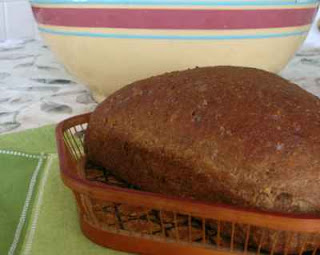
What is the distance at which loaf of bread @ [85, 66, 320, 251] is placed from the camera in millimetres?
340

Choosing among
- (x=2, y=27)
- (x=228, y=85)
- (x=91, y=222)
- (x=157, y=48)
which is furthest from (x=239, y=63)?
(x=2, y=27)

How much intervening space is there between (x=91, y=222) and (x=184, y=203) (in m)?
0.09

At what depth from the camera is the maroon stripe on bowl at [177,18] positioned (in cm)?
56

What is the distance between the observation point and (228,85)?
0.41 meters

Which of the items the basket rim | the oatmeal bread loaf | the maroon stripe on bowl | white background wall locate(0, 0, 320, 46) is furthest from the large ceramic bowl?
white background wall locate(0, 0, 320, 46)

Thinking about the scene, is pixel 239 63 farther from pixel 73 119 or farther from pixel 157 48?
pixel 73 119

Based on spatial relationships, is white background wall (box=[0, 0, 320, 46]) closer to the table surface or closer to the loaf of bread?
the table surface

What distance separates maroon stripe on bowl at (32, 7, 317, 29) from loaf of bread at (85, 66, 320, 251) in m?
0.13

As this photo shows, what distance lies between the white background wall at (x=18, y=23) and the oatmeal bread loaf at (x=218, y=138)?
2.48ft

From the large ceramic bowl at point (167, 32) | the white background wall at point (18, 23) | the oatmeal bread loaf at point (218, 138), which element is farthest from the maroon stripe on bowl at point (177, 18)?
the white background wall at point (18, 23)

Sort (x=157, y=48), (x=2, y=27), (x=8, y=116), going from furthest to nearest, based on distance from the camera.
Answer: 1. (x=2, y=27)
2. (x=8, y=116)
3. (x=157, y=48)

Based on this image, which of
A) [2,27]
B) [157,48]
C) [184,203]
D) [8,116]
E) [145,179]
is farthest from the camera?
[2,27]

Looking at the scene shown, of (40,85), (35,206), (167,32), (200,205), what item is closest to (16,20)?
(40,85)

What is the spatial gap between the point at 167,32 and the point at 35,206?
0.87 ft
